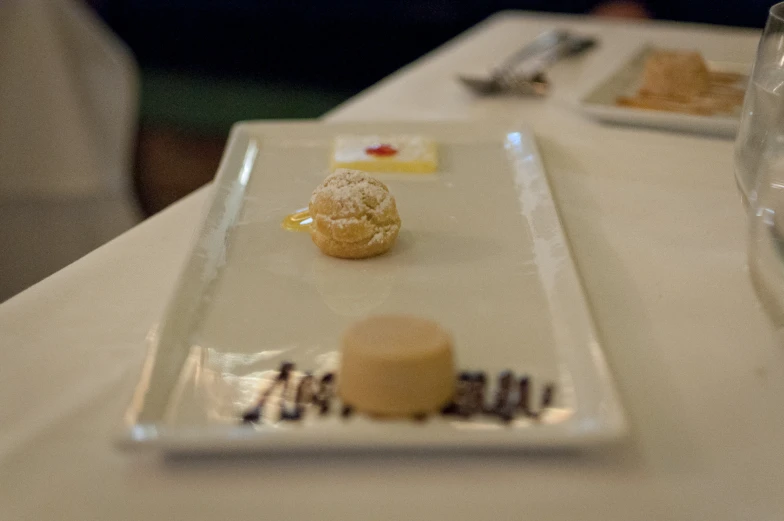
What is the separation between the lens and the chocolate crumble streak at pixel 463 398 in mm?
521

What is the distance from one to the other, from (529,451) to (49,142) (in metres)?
1.69

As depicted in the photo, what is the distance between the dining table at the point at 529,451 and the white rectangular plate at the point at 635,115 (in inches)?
7.6

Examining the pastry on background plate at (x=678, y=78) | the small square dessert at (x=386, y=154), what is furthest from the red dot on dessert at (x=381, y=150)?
the pastry on background plate at (x=678, y=78)

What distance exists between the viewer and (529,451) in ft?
1.67

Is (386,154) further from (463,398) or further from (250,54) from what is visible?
(250,54)

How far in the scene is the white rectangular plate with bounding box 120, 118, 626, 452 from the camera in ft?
1.63

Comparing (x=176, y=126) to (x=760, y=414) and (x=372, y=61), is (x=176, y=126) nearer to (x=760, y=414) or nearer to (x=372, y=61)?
(x=372, y=61)

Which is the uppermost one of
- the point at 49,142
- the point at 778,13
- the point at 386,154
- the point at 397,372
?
the point at 778,13

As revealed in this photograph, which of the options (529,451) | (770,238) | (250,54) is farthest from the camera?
(250,54)

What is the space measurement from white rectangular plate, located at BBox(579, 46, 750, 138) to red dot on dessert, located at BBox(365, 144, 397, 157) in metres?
0.42

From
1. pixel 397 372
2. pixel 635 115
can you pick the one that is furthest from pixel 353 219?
pixel 635 115

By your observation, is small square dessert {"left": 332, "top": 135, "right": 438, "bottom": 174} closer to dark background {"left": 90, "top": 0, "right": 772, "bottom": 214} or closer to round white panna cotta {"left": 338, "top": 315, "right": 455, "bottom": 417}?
round white panna cotta {"left": 338, "top": 315, "right": 455, "bottom": 417}

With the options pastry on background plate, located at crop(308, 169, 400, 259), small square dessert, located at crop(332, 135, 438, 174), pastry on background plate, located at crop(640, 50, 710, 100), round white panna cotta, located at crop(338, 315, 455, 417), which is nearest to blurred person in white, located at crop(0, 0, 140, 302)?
small square dessert, located at crop(332, 135, 438, 174)

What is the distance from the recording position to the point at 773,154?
2.26 feet
